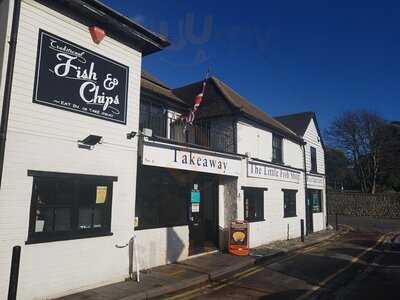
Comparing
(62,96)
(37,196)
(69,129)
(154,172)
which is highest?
(62,96)

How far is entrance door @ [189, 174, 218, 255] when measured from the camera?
515 inches

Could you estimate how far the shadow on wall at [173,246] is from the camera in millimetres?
11312

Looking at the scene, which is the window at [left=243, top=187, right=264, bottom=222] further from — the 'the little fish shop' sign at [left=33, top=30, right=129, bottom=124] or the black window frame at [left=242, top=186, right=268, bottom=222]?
the 'the little fish shop' sign at [left=33, top=30, right=129, bottom=124]

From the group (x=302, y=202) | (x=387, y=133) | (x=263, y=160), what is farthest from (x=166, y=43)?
(x=387, y=133)

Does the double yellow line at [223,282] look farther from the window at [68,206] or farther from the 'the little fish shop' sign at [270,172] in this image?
the 'the little fish shop' sign at [270,172]

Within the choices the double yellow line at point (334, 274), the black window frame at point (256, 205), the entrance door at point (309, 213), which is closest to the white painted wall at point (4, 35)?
the double yellow line at point (334, 274)

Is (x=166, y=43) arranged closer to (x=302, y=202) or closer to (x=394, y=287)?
(x=394, y=287)

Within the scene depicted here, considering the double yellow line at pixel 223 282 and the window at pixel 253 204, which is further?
the window at pixel 253 204

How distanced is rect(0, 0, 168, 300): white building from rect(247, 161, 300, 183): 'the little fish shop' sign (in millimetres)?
7090

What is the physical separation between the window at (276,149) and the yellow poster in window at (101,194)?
1132 cm

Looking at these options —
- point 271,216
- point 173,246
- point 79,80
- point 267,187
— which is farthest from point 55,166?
point 271,216

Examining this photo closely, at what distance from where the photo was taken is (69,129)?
8242 mm

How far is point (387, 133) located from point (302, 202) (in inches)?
1229

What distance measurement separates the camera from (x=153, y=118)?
13.1m
